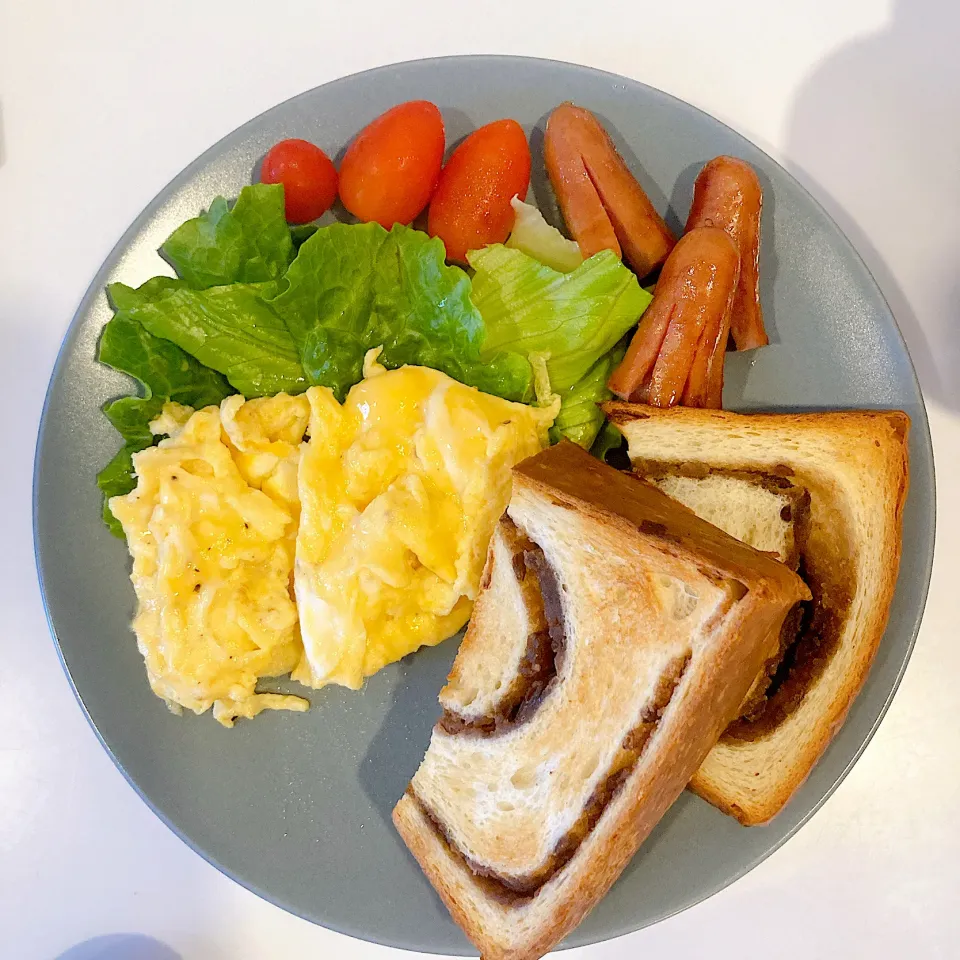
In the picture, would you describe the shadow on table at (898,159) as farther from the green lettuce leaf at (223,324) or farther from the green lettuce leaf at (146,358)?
the green lettuce leaf at (146,358)

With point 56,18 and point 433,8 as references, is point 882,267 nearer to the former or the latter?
point 433,8

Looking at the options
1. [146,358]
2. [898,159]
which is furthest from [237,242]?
[898,159]

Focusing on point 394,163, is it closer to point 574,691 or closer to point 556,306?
point 556,306

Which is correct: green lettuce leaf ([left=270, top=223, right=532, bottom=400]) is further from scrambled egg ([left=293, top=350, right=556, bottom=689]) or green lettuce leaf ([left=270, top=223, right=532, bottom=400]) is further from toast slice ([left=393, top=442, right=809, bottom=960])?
toast slice ([left=393, top=442, right=809, bottom=960])

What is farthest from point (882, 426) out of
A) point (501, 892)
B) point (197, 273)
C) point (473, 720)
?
point (197, 273)

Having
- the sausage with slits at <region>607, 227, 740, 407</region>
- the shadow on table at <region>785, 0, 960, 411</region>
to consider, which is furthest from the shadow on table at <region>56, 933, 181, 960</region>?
the shadow on table at <region>785, 0, 960, 411</region>

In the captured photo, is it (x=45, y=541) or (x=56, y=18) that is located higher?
(x=56, y=18)
